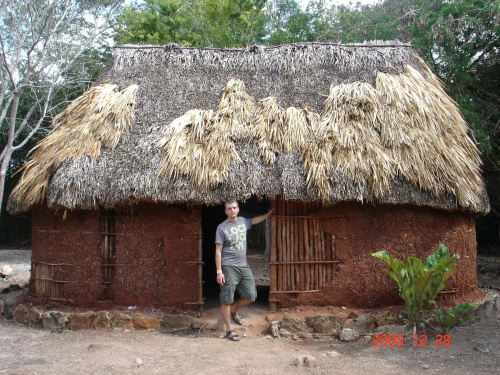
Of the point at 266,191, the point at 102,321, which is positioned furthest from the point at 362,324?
the point at 102,321

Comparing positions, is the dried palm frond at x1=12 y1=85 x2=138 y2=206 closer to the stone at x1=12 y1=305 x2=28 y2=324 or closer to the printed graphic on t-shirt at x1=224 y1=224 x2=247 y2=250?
the stone at x1=12 y1=305 x2=28 y2=324

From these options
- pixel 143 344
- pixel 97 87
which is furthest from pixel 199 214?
pixel 97 87

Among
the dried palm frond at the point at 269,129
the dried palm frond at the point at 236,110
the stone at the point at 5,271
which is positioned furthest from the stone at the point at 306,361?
the stone at the point at 5,271

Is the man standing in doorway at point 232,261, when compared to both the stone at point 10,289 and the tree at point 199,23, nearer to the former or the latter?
the stone at point 10,289

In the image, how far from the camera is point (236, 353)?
15.8ft

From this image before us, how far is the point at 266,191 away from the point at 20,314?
391cm

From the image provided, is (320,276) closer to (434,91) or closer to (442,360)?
(442,360)

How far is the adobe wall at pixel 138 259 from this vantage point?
597cm

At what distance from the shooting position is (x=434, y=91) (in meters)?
6.97

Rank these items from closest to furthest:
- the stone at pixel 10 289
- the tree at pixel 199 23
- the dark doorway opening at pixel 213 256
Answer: the dark doorway opening at pixel 213 256 → the stone at pixel 10 289 → the tree at pixel 199 23

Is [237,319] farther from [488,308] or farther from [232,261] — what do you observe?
[488,308]

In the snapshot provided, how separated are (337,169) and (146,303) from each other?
3.14 m

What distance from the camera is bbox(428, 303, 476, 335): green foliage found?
5094mm

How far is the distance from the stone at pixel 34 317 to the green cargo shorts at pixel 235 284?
2659mm
